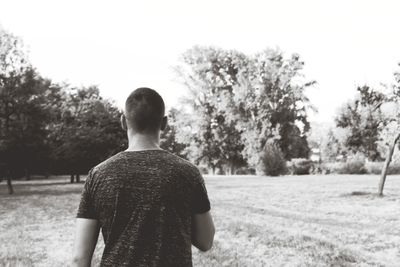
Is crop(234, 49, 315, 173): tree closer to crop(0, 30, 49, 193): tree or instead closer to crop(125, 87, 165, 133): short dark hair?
crop(0, 30, 49, 193): tree

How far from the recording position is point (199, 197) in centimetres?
238

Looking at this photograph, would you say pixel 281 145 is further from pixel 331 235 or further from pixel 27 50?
pixel 331 235

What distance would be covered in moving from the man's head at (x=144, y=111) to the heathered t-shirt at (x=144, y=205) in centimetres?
15

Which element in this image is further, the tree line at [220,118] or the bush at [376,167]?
the bush at [376,167]

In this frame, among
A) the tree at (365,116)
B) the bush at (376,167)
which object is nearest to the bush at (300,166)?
the bush at (376,167)

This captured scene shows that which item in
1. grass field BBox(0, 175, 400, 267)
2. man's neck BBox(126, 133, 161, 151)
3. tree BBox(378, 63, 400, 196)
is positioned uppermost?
tree BBox(378, 63, 400, 196)

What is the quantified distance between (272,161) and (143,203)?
42359 mm

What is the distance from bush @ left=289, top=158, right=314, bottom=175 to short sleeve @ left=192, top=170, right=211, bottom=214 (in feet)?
157

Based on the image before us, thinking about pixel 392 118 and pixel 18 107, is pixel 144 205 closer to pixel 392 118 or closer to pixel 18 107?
pixel 392 118

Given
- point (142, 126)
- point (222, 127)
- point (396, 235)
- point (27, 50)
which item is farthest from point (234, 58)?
point (142, 126)

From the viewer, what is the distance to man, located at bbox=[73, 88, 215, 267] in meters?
2.27

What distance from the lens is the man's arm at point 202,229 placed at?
2.45 metres

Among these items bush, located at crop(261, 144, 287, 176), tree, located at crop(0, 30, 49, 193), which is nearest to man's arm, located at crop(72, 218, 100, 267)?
tree, located at crop(0, 30, 49, 193)

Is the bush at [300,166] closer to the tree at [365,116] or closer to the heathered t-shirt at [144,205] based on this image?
the tree at [365,116]
